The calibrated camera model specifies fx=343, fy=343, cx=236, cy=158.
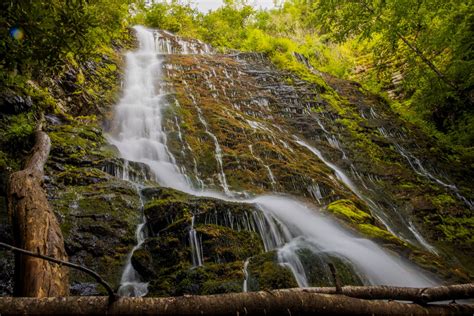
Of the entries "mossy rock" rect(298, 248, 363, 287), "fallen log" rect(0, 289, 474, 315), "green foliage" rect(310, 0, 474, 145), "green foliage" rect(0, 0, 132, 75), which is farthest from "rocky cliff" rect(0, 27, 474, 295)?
"green foliage" rect(310, 0, 474, 145)

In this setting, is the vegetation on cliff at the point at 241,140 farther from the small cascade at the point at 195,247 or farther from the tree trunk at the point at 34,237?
the tree trunk at the point at 34,237

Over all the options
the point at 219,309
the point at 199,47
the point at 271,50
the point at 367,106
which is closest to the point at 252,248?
the point at 219,309

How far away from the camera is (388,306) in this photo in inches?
84.0

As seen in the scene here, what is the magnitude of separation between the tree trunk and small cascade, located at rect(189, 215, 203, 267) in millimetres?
1647

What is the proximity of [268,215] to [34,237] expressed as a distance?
356cm

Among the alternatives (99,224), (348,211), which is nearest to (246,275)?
(99,224)

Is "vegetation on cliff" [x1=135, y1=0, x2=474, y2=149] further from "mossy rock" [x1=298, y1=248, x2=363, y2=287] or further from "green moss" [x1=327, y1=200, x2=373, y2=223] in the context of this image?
"mossy rock" [x1=298, y1=248, x2=363, y2=287]

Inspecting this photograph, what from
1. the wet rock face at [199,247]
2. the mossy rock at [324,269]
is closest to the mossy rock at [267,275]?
the wet rock face at [199,247]

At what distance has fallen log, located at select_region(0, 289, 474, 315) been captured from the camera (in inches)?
63.9

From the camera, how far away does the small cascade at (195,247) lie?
437 cm

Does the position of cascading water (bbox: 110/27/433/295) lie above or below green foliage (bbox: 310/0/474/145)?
below

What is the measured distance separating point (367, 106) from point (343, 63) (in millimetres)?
8451

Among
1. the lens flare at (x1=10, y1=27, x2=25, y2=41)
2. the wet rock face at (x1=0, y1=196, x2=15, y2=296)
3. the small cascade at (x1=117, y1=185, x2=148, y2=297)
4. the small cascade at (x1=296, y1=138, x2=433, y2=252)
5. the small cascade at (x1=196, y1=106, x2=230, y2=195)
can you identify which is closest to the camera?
the wet rock face at (x1=0, y1=196, x2=15, y2=296)

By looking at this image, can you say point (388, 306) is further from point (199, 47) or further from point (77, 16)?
point (199, 47)
